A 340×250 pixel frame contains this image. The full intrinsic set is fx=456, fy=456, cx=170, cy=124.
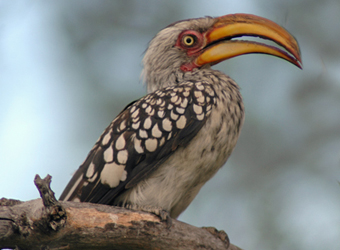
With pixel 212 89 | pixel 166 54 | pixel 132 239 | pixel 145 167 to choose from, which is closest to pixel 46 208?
pixel 132 239

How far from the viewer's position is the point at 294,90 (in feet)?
22.9

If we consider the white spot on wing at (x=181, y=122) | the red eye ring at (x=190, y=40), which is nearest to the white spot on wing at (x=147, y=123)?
the white spot on wing at (x=181, y=122)

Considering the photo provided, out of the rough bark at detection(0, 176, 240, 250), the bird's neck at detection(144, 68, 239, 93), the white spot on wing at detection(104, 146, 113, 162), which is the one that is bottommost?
the rough bark at detection(0, 176, 240, 250)

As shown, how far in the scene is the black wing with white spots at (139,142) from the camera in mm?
3564

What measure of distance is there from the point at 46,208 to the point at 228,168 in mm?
4843

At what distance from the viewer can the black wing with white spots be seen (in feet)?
11.7

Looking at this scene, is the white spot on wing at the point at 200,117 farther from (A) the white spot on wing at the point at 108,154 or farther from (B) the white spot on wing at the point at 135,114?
(A) the white spot on wing at the point at 108,154

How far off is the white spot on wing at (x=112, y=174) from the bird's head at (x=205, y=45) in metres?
1.18

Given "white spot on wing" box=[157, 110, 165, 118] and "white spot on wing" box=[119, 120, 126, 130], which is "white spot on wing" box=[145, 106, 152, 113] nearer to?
"white spot on wing" box=[157, 110, 165, 118]

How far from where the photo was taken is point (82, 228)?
2859 millimetres

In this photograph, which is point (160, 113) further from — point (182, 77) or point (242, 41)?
point (242, 41)

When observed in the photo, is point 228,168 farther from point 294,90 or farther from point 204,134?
point 204,134

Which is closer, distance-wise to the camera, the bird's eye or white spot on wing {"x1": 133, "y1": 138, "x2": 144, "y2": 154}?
white spot on wing {"x1": 133, "y1": 138, "x2": 144, "y2": 154}

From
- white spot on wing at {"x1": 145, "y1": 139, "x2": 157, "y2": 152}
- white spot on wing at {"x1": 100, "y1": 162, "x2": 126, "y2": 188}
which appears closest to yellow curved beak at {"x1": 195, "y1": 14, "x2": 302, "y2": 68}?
white spot on wing at {"x1": 145, "y1": 139, "x2": 157, "y2": 152}
